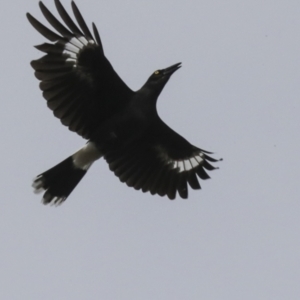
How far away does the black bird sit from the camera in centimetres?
877

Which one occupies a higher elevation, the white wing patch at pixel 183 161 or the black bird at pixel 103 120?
the black bird at pixel 103 120

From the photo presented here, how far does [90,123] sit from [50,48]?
95 centimetres

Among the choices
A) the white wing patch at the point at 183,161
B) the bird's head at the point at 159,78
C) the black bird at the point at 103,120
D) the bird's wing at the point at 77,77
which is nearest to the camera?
the bird's wing at the point at 77,77

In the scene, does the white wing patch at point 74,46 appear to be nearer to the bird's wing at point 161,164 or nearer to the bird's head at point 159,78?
the bird's head at point 159,78

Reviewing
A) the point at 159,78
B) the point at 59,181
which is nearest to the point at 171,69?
the point at 159,78

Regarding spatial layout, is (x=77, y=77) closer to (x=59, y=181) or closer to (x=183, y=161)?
(x=59, y=181)

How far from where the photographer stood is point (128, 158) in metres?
9.70

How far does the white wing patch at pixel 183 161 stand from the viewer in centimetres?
977

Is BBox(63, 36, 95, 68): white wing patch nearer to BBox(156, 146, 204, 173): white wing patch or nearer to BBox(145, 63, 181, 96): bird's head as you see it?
BBox(145, 63, 181, 96): bird's head

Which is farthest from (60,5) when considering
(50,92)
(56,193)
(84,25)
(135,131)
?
(56,193)

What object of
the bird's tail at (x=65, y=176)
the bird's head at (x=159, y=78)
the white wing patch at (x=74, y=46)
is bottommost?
the bird's tail at (x=65, y=176)

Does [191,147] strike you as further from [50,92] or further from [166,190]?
[50,92]

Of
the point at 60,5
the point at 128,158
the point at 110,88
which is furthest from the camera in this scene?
the point at 128,158

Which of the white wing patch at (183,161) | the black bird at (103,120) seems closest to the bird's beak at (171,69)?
the black bird at (103,120)
